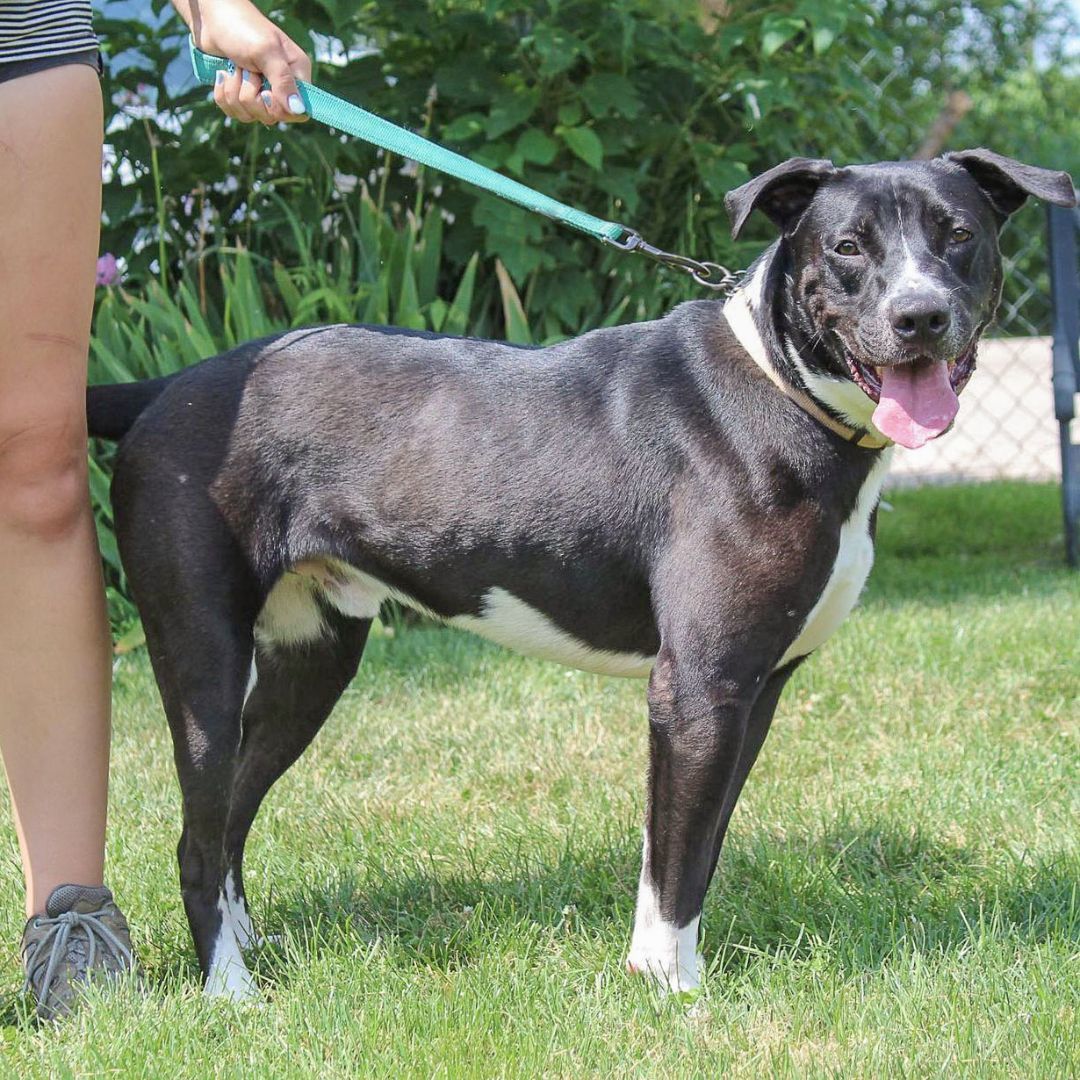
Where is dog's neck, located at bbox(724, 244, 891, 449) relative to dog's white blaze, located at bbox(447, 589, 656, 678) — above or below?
above

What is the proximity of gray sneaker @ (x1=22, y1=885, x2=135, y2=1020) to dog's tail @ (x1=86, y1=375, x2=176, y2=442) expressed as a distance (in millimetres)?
804

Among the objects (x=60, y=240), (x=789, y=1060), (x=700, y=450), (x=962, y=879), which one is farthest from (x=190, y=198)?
(x=789, y=1060)

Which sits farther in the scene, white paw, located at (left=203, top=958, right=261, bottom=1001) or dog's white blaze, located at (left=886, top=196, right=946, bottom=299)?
white paw, located at (left=203, top=958, right=261, bottom=1001)

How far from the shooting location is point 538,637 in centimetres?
258

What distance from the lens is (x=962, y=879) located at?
9.27 feet

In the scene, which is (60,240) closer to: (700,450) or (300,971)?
(700,450)

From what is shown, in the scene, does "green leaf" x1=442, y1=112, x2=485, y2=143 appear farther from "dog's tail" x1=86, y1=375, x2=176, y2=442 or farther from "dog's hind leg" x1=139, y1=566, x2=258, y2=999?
"dog's hind leg" x1=139, y1=566, x2=258, y2=999

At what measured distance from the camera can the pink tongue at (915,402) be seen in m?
2.24

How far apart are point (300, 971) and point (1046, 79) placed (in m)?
11.8

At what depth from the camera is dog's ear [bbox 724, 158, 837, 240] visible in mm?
2383

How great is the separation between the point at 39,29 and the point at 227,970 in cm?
156

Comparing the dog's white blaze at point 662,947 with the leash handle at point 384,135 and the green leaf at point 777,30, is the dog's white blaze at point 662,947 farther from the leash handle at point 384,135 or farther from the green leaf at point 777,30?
the green leaf at point 777,30

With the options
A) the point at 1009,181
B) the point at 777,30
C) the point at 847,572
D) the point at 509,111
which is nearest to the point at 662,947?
the point at 847,572

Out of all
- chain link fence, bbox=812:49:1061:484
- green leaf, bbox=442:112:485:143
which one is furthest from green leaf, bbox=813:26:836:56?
chain link fence, bbox=812:49:1061:484
